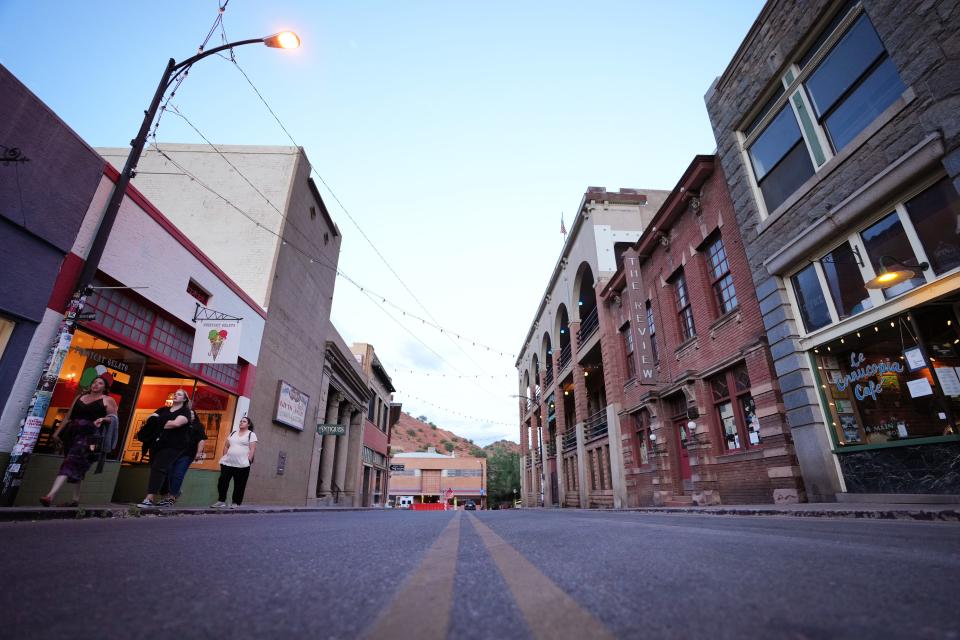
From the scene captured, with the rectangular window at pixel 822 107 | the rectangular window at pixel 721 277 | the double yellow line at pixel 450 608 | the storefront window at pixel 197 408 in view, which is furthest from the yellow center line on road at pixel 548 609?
the rectangular window at pixel 721 277

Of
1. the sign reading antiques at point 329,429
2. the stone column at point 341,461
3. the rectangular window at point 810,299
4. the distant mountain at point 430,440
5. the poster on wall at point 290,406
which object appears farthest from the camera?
the distant mountain at point 430,440

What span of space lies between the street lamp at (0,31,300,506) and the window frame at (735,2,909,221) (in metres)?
9.69

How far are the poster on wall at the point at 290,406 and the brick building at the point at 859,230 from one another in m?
14.7

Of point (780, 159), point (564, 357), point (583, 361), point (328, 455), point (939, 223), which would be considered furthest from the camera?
point (564, 357)

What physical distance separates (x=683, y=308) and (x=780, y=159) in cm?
524

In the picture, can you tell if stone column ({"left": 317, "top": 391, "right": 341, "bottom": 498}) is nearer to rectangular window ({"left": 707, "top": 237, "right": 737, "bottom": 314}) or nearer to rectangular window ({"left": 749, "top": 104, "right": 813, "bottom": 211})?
rectangular window ({"left": 707, "top": 237, "right": 737, "bottom": 314})

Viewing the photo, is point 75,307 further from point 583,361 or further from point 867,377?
point 583,361

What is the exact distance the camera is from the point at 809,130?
861cm

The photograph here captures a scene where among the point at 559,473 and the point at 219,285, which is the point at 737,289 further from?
the point at 559,473

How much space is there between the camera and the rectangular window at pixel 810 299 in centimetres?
831

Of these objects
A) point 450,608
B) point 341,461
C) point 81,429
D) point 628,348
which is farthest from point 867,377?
point 341,461

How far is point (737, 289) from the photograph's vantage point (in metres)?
10.8

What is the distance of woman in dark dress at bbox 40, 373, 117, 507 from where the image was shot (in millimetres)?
5715

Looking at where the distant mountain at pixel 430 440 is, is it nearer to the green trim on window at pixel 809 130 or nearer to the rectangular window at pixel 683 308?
the rectangular window at pixel 683 308
